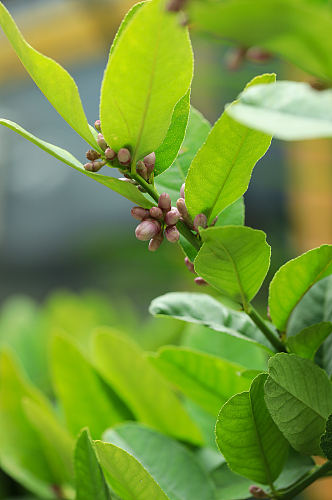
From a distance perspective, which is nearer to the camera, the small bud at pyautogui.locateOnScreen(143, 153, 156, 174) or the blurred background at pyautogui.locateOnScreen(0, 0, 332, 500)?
the small bud at pyautogui.locateOnScreen(143, 153, 156, 174)

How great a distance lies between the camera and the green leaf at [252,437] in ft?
0.63

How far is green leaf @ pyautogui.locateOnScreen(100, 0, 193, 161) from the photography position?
154mm

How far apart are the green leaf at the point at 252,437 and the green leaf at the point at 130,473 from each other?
26 mm

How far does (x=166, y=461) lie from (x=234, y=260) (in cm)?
11

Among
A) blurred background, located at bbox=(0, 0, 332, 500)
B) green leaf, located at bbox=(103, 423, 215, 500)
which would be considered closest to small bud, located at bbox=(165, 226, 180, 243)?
green leaf, located at bbox=(103, 423, 215, 500)

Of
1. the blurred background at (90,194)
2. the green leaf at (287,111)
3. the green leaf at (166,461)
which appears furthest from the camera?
the blurred background at (90,194)

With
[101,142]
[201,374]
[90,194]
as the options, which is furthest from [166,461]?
[90,194]

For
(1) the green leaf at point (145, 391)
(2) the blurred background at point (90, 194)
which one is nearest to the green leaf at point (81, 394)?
(1) the green leaf at point (145, 391)

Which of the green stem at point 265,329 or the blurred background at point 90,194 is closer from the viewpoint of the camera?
the green stem at point 265,329

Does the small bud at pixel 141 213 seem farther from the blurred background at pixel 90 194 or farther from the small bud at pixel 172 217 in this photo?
the blurred background at pixel 90 194

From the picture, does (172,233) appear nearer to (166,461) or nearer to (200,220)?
(200,220)

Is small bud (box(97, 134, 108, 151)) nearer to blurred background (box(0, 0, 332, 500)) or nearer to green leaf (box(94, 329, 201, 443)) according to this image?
green leaf (box(94, 329, 201, 443))

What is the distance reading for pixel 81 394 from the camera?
0.32m

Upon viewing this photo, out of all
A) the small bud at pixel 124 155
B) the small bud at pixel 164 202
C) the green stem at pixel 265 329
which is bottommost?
the green stem at pixel 265 329
